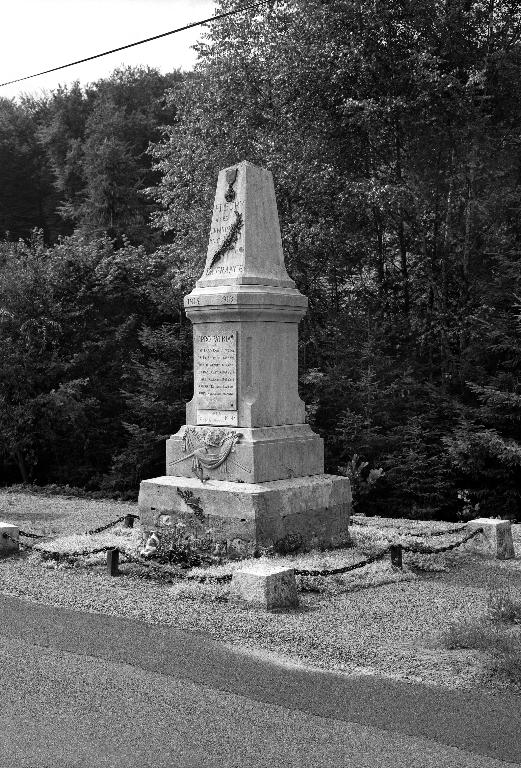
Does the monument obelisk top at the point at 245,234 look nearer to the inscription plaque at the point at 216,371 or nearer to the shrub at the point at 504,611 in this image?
the inscription plaque at the point at 216,371

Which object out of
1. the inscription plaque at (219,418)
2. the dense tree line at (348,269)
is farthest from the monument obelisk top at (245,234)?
the dense tree line at (348,269)

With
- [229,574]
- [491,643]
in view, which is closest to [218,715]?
[491,643]

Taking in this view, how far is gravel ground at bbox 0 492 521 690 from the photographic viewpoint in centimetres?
578

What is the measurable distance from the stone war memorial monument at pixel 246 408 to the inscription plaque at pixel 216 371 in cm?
1

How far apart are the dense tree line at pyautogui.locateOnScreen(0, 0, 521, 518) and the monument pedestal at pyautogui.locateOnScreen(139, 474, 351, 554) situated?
18.5 feet

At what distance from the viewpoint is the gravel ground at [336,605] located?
228 inches

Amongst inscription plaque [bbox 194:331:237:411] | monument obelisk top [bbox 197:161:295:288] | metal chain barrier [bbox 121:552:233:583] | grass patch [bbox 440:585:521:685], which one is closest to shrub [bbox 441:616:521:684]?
grass patch [bbox 440:585:521:685]

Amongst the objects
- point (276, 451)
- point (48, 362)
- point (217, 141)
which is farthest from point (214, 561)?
point (217, 141)

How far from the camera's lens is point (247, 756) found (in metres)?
4.29

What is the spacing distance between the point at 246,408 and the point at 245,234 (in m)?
2.00

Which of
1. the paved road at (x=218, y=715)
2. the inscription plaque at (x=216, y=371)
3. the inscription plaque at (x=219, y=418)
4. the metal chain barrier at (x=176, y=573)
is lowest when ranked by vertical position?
the paved road at (x=218, y=715)

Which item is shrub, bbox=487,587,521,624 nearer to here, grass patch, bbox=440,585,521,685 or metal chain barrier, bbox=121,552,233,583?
grass patch, bbox=440,585,521,685

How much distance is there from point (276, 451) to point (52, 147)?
3527 cm

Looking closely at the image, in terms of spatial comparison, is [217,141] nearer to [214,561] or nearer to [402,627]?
[214,561]
